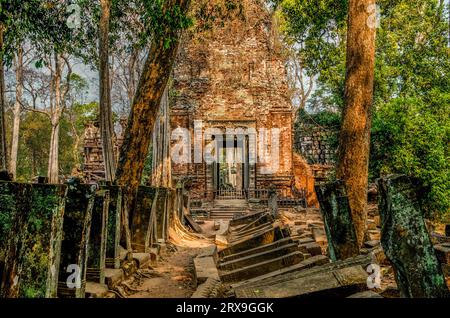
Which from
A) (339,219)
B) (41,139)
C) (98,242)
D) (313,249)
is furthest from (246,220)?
(41,139)

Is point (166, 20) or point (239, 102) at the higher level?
point (239, 102)

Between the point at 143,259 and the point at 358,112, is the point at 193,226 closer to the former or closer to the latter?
the point at 143,259

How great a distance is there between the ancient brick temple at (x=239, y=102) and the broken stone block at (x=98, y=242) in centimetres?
1288

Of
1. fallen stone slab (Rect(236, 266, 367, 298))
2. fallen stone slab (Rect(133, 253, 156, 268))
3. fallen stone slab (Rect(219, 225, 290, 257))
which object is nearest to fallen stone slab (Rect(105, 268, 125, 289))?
fallen stone slab (Rect(133, 253, 156, 268))

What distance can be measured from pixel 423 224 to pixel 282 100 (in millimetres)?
16242

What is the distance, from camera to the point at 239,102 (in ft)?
59.5

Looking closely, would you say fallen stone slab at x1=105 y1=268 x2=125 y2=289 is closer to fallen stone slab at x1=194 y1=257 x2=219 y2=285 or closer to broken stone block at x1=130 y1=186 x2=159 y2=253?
fallen stone slab at x1=194 y1=257 x2=219 y2=285

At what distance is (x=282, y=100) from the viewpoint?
59.4 feet

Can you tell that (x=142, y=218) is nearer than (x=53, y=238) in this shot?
No

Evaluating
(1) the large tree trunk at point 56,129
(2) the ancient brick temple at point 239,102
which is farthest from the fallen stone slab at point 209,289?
(1) the large tree trunk at point 56,129

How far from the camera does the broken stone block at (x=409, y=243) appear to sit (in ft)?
7.38

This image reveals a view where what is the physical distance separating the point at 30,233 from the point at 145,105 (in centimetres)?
322
